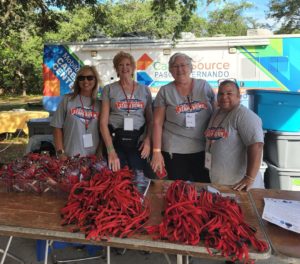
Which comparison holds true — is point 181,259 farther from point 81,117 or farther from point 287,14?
point 287,14

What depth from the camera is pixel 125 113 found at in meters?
3.11

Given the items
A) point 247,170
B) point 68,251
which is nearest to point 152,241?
point 247,170

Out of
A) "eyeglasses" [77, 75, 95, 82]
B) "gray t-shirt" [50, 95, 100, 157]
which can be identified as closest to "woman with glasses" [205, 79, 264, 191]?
"gray t-shirt" [50, 95, 100, 157]

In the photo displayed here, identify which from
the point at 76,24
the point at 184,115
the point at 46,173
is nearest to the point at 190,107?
the point at 184,115

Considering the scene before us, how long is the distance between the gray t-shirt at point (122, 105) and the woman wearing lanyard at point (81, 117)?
142 millimetres

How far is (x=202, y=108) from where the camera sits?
2920 millimetres

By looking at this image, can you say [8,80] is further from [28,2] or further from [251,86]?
[251,86]

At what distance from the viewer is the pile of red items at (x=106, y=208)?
1.74m

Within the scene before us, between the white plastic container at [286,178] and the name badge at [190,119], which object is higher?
the name badge at [190,119]

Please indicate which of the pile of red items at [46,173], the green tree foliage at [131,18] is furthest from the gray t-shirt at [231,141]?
the green tree foliage at [131,18]

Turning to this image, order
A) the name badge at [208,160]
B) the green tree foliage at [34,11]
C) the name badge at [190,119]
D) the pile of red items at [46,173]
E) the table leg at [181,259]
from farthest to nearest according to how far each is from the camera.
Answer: the green tree foliage at [34,11]
the name badge at [190,119]
the name badge at [208,160]
the pile of red items at [46,173]
the table leg at [181,259]

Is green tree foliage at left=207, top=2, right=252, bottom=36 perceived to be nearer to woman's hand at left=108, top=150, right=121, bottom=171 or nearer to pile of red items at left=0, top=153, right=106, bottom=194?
woman's hand at left=108, top=150, right=121, bottom=171

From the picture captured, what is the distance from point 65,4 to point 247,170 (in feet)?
18.6

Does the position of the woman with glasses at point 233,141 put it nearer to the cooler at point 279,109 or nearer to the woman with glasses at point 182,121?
the woman with glasses at point 182,121
